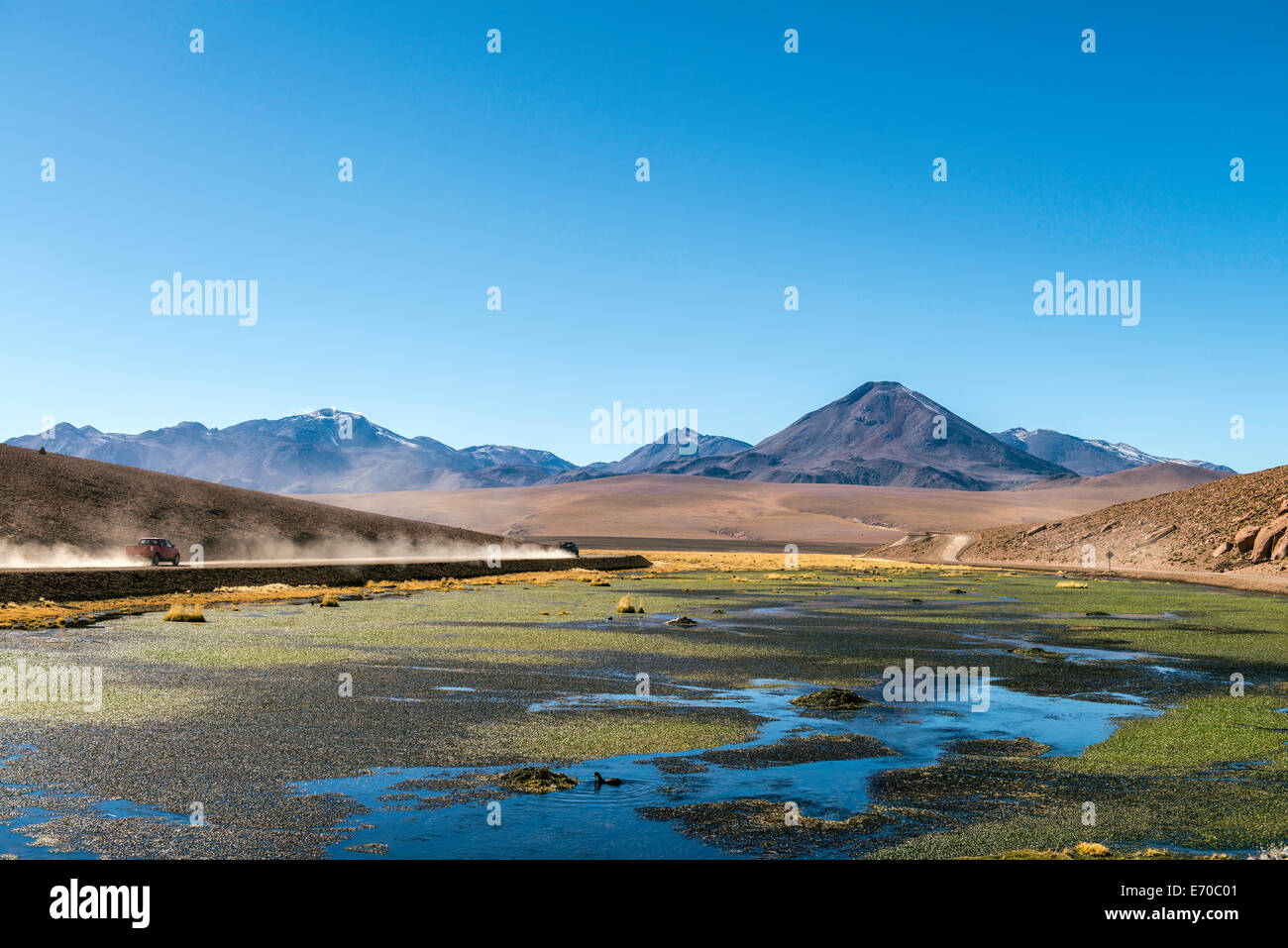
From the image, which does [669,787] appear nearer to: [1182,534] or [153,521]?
[153,521]

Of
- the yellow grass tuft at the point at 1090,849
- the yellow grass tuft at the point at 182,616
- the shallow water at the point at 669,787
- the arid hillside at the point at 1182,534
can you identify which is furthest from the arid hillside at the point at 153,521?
the yellow grass tuft at the point at 1090,849

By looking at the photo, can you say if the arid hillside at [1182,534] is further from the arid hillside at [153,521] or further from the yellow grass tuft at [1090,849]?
the yellow grass tuft at [1090,849]

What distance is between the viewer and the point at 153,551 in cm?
5162

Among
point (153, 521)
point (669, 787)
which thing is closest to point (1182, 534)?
point (153, 521)

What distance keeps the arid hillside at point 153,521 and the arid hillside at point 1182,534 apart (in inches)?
2225

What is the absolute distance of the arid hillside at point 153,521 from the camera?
5962 cm

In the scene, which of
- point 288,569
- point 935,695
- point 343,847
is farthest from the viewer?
point 288,569

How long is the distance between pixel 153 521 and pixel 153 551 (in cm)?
1724

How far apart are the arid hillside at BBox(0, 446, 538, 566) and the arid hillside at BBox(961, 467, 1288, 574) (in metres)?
56.5

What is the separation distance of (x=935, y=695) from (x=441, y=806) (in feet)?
35.4

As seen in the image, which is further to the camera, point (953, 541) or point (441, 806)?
point (953, 541)
